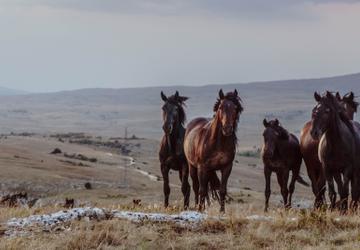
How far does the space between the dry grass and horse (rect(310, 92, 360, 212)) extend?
128 inches

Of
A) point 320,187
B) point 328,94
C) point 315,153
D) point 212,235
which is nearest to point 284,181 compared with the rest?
point 315,153

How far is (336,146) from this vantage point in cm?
1481

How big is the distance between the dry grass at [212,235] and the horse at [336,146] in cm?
324

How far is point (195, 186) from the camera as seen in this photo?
1780 cm

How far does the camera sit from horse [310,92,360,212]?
48.3 feet

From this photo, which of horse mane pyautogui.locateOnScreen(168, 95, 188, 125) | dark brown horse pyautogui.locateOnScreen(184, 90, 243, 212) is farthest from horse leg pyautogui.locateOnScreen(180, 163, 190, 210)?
dark brown horse pyautogui.locateOnScreen(184, 90, 243, 212)

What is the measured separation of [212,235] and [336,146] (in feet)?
16.7

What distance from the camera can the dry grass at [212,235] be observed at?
9.95m

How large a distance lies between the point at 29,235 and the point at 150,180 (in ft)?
115

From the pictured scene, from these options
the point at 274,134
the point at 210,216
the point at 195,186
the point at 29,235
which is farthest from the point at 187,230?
the point at 274,134

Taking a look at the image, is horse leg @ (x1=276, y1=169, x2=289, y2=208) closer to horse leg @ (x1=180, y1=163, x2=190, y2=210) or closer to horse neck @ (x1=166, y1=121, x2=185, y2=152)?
horse leg @ (x1=180, y1=163, x2=190, y2=210)

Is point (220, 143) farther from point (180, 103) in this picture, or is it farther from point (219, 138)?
point (180, 103)

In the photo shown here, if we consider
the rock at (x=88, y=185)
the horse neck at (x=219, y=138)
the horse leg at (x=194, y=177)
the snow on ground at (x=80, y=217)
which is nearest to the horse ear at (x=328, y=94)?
the horse neck at (x=219, y=138)

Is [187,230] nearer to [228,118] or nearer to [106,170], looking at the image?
[228,118]
